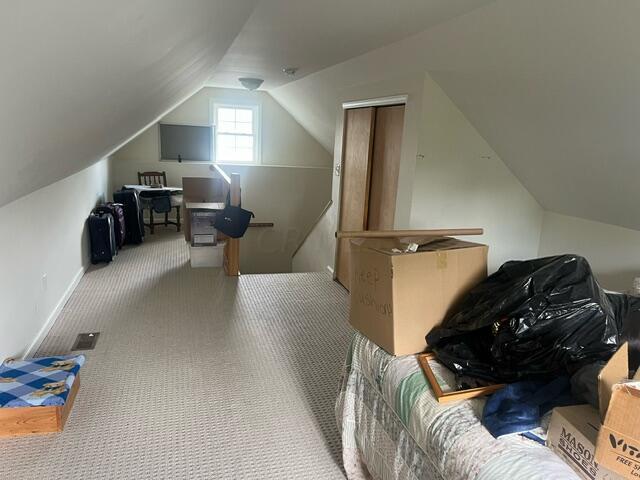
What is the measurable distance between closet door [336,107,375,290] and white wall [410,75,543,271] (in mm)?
782

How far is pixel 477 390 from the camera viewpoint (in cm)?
144

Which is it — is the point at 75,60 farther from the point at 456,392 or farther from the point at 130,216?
the point at 130,216

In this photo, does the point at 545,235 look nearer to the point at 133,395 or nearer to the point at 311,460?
the point at 311,460

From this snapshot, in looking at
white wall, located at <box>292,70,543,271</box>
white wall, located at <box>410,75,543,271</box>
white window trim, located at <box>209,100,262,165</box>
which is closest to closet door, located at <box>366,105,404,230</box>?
white wall, located at <box>292,70,543,271</box>

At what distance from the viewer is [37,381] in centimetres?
217

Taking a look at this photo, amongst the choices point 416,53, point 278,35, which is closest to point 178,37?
point 278,35

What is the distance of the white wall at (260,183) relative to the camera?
650 centimetres

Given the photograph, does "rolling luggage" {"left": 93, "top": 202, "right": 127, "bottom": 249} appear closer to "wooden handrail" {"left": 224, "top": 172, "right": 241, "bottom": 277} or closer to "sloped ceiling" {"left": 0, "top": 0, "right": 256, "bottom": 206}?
"wooden handrail" {"left": 224, "top": 172, "right": 241, "bottom": 277}

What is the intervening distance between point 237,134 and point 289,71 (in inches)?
126

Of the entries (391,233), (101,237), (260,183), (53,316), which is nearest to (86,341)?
(53,316)

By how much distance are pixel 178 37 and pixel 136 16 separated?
0.66 metres

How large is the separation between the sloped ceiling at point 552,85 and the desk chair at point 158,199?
11.6 ft

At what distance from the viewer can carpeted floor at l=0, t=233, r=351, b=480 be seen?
1.93 meters

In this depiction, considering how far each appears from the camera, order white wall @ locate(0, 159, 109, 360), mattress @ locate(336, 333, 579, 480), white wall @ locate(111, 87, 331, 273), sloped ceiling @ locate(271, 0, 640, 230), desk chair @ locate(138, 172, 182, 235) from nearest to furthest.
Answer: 1. mattress @ locate(336, 333, 579, 480)
2. sloped ceiling @ locate(271, 0, 640, 230)
3. white wall @ locate(0, 159, 109, 360)
4. desk chair @ locate(138, 172, 182, 235)
5. white wall @ locate(111, 87, 331, 273)
